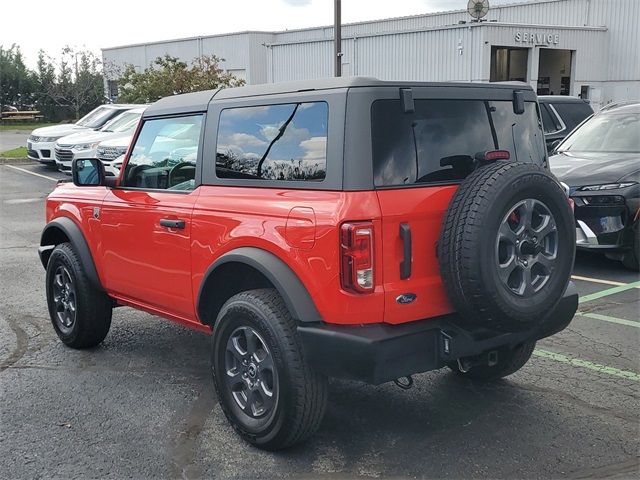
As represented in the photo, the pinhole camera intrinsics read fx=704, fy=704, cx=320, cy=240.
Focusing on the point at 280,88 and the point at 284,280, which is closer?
the point at 284,280

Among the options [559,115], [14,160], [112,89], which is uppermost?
[112,89]

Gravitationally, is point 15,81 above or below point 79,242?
above

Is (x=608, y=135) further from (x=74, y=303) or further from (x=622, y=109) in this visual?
(x=74, y=303)

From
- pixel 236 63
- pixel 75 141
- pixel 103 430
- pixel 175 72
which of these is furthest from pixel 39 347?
pixel 236 63

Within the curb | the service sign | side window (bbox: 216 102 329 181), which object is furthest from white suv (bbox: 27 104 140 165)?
the service sign

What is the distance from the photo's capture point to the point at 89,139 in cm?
1670

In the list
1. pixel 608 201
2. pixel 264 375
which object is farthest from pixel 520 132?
pixel 608 201

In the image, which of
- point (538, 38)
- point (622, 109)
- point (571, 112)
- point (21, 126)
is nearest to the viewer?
point (622, 109)

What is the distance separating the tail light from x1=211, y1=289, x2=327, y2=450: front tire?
1.43ft

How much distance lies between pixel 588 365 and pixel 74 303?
149 inches

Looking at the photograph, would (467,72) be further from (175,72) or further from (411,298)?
(411,298)

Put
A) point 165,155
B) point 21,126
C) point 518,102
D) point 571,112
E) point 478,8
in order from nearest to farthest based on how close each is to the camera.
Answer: point 518,102 → point 165,155 → point 571,112 → point 478,8 → point 21,126

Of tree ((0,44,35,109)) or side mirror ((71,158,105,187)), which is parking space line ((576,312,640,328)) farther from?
tree ((0,44,35,109))

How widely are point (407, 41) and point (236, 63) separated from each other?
1382cm
